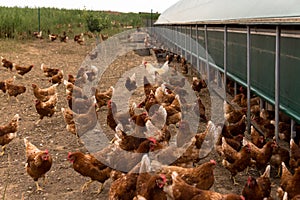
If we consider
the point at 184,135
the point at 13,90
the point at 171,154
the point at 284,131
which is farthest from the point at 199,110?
the point at 13,90

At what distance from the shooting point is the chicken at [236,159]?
4832 millimetres

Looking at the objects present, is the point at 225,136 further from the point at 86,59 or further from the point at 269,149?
the point at 86,59

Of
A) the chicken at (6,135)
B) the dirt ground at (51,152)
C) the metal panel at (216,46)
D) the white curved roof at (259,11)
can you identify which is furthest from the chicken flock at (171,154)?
the metal panel at (216,46)

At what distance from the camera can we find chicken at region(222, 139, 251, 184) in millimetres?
4832

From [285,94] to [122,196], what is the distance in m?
3.29

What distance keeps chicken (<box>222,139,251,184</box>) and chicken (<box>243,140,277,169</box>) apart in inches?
5.6

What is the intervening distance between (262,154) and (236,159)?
349 mm

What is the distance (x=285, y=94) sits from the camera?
589 cm

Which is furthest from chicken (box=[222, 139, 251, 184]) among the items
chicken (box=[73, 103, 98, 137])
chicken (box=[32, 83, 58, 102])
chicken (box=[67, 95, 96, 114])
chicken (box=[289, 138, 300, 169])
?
chicken (box=[32, 83, 58, 102])

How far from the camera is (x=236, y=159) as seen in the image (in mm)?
4867

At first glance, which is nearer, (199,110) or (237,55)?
(199,110)

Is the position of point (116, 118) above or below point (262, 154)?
above

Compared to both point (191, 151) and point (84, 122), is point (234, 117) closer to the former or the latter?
point (191, 151)

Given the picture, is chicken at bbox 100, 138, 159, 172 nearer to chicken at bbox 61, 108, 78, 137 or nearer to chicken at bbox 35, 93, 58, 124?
chicken at bbox 61, 108, 78, 137
